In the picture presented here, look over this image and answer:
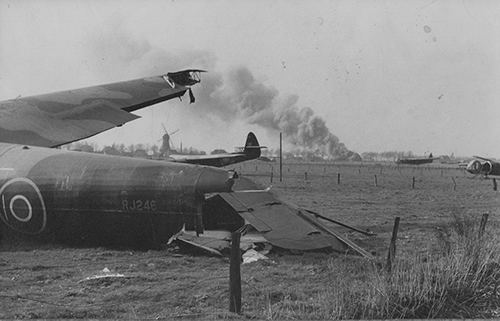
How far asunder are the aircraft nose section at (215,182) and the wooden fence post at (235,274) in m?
3.15

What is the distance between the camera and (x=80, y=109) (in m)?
14.4

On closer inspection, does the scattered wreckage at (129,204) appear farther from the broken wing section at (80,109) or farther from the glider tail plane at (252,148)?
the glider tail plane at (252,148)

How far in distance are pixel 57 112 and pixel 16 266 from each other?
20.8 feet

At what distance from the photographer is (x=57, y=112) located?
1384 centimetres

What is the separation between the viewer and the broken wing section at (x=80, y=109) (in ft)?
40.8

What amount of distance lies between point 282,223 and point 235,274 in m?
4.30

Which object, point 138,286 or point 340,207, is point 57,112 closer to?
point 138,286

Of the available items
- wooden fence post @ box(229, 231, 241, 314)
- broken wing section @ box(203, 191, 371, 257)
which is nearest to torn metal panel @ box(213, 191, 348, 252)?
broken wing section @ box(203, 191, 371, 257)

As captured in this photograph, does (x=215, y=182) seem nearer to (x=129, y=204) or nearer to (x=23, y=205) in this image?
(x=129, y=204)

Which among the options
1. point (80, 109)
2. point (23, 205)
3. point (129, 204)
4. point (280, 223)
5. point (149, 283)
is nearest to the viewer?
point (149, 283)

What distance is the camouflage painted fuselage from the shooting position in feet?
29.3

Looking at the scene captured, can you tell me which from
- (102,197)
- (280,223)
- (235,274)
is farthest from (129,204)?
(235,274)

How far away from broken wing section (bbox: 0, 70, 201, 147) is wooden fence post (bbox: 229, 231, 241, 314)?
326 inches

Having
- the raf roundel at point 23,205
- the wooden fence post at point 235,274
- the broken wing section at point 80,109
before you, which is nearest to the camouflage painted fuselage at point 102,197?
the raf roundel at point 23,205
